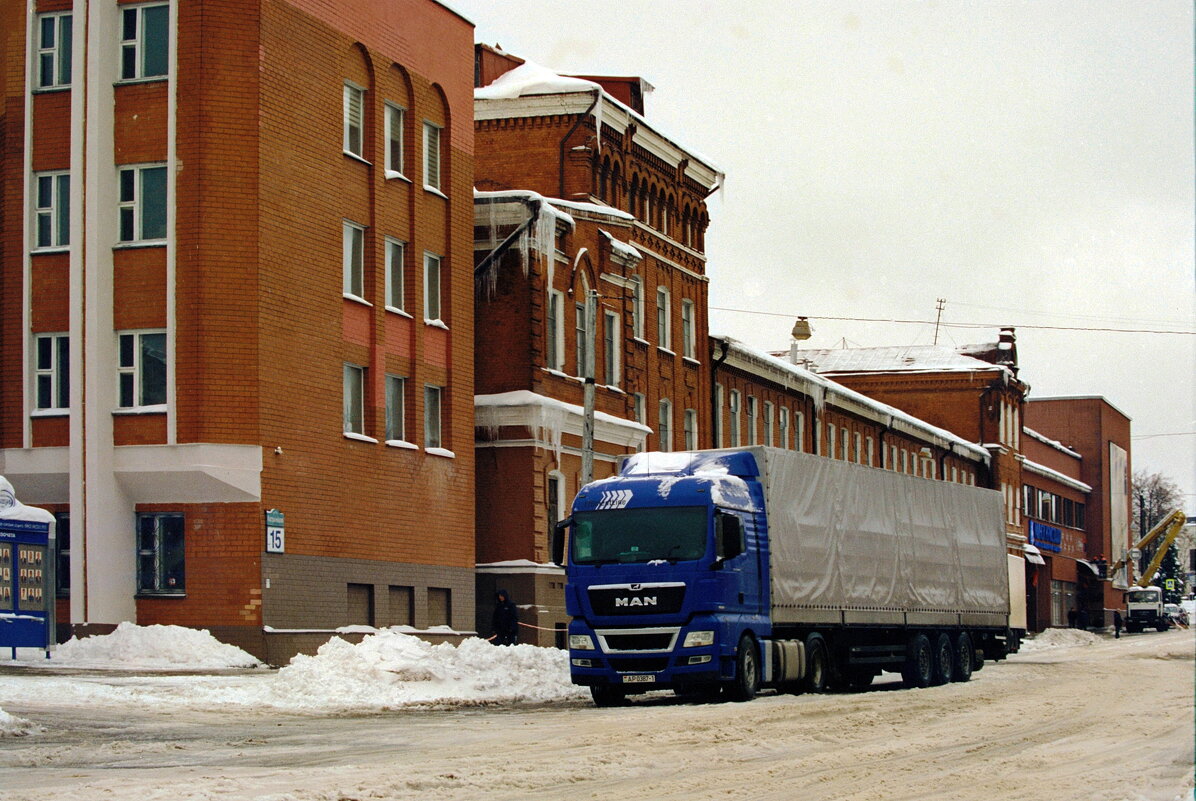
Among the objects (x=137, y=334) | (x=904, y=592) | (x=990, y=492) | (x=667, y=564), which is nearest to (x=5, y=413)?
(x=137, y=334)

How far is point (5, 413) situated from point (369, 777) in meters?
20.2

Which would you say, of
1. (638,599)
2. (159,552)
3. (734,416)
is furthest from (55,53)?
(734,416)

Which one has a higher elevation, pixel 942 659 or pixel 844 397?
pixel 844 397

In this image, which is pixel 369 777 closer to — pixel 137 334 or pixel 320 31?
pixel 137 334

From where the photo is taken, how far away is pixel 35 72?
33281 millimetres

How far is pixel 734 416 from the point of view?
5962cm

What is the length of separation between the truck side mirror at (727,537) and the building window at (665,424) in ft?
86.6

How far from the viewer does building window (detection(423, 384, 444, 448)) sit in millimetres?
38781

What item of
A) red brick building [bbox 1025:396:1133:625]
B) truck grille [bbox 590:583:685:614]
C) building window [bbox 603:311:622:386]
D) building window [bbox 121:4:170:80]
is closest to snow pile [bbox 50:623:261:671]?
truck grille [bbox 590:583:685:614]

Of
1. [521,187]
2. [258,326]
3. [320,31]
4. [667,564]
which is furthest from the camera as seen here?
[521,187]

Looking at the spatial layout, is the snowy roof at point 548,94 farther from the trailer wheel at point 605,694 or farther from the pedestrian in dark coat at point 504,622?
the trailer wheel at point 605,694

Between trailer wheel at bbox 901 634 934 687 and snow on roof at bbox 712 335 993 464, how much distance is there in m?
24.6

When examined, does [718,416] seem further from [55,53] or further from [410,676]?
[410,676]

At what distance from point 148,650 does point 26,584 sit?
283 centimetres
